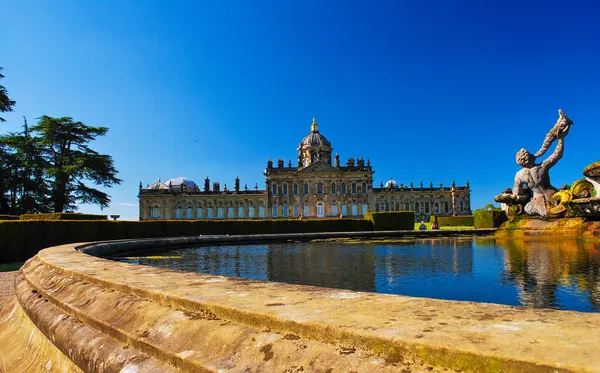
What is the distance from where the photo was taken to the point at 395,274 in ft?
16.0

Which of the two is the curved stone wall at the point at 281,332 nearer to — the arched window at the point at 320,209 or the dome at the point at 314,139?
the arched window at the point at 320,209

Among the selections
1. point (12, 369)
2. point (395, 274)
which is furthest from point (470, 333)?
point (395, 274)

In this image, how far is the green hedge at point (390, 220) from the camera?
26.1 meters

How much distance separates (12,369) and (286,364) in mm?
2215

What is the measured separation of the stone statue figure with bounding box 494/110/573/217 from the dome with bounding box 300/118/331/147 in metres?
52.4

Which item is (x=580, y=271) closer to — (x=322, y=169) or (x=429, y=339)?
(x=429, y=339)

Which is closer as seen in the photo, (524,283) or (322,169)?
(524,283)

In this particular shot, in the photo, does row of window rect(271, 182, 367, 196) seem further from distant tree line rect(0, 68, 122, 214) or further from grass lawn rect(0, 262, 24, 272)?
grass lawn rect(0, 262, 24, 272)

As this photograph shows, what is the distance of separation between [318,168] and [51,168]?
3585 centimetres

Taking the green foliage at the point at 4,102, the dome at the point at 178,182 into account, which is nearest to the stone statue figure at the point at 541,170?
the green foliage at the point at 4,102

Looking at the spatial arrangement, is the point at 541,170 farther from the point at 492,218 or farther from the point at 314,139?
the point at 314,139

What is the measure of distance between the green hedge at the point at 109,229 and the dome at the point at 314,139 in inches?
1587

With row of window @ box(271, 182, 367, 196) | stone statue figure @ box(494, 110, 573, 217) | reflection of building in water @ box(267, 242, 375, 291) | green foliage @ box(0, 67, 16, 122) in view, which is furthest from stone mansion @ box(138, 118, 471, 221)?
reflection of building in water @ box(267, 242, 375, 291)

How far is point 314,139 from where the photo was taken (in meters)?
65.0
